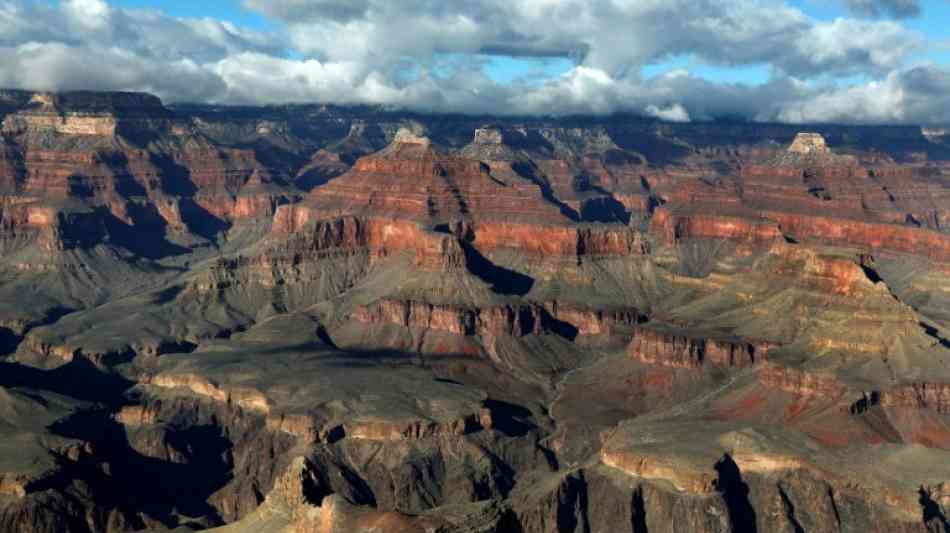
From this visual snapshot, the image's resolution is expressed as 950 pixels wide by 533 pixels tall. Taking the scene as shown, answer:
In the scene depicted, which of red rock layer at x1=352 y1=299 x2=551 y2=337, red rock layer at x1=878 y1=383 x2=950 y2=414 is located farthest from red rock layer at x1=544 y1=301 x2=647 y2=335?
red rock layer at x1=878 y1=383 x2=950 y2=414

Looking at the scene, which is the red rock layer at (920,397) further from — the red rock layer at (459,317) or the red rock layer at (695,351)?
the red rock layer at (459,317)

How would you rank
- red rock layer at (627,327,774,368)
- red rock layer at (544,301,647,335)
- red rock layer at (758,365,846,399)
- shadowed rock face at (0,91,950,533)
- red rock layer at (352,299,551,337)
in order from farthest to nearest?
red rock layer at (544,301,647,335) < red rock layer at (352,299,551,337) < red rock layer at (627,327,774,368) < red rock layer at (758,365,846,399) < shadowed rock face at (0,91,950,533)

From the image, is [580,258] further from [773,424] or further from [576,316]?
[773,424]

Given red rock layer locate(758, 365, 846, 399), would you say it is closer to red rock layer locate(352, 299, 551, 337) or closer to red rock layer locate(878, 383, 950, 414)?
red rock layer locate(878, 383, 950, 414)

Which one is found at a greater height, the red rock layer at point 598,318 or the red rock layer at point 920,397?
the red rock layer at point 920,397

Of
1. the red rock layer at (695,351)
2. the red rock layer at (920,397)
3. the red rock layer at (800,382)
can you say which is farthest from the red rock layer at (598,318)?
the red rock layer at (920,397)

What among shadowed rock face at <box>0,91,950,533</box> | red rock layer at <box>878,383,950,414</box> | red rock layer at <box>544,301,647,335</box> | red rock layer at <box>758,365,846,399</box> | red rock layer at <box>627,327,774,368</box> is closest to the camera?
shadowed rock face at <box>0,91,950,533</box>

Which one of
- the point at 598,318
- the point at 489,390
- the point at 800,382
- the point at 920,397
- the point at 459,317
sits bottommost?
the point at 489,390

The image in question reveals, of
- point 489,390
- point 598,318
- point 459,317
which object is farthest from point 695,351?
point 459,317

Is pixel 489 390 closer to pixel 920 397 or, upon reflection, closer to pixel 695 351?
pixel 695 351

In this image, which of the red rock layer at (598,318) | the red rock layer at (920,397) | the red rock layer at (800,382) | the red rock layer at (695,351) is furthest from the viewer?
the red rock layer at (598,318)

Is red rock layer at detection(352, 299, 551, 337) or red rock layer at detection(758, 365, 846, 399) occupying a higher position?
red rock layer at detection(758, 365, 846, 399)

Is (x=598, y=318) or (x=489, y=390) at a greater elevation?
(x=598, y=318)

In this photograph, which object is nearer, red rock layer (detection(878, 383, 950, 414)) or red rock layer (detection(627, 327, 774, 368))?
red rock layer (detection(878, 383, 950, 414))
